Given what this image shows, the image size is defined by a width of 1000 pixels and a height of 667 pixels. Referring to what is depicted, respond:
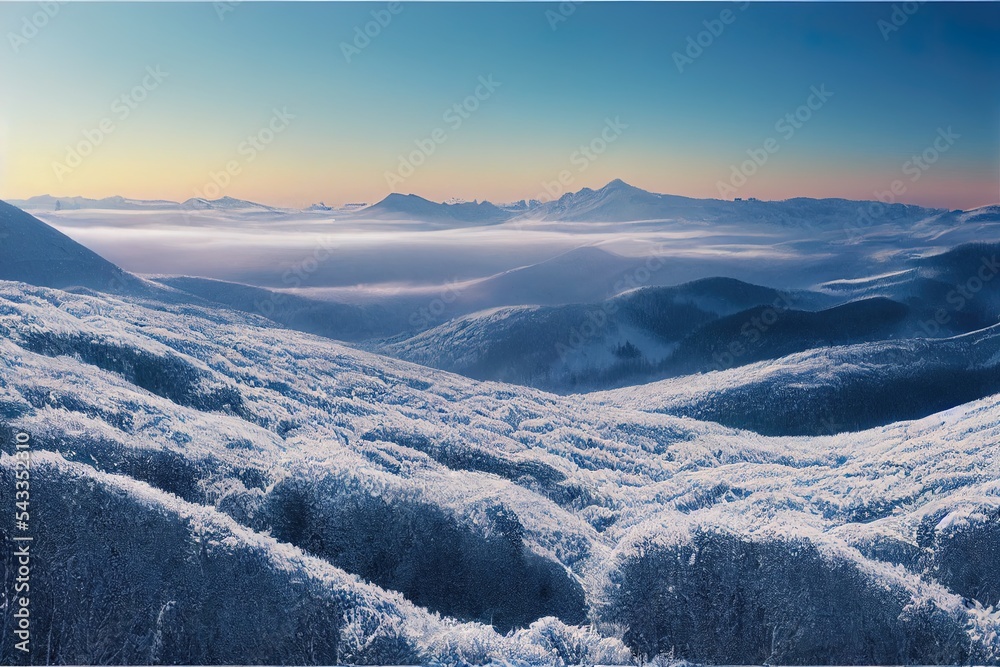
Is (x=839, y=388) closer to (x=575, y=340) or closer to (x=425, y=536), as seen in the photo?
(x=575, y=340)

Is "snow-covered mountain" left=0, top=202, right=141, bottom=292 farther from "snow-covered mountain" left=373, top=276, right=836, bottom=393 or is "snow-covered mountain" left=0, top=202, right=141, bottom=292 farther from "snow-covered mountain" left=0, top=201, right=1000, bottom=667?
"snow-covered mountain" left=0, top=201, right=1000, bottom=667

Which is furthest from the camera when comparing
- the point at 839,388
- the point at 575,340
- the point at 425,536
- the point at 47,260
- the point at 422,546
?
the point at 575,340

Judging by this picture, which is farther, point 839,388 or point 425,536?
point 839,388

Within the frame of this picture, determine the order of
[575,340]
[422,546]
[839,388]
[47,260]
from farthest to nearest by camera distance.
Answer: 1. [575,340]
2. [47,260]
3. [839,388]
4. [422,546]

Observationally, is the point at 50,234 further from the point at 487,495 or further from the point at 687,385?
the point at 487,495

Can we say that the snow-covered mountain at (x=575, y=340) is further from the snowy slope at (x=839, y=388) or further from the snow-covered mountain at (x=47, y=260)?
the snow-covered mountain at (x=47, y=260)

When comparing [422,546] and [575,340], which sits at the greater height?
[575,340]

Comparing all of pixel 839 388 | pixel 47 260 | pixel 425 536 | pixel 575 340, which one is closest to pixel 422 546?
pixel 425 536

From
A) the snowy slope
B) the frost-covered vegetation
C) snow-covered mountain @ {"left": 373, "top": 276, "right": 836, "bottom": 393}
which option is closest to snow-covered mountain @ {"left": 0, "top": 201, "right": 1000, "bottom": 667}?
the frost-covered vegetation

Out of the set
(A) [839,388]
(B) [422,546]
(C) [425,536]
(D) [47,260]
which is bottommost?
(B) [422,546]

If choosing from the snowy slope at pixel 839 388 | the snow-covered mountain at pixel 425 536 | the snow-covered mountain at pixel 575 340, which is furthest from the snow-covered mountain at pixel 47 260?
the snowy slope at pixel 839 388
